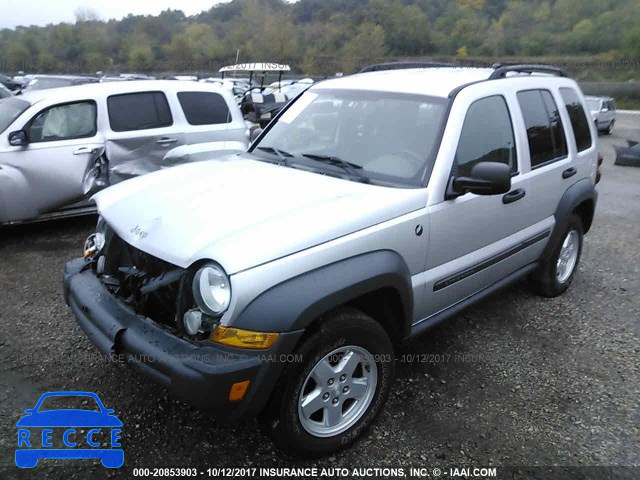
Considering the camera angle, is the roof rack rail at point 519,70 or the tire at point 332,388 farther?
the roof rack rail at point 519,70

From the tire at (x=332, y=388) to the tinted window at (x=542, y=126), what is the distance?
1.95m

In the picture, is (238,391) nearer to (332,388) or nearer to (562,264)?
(332,388)

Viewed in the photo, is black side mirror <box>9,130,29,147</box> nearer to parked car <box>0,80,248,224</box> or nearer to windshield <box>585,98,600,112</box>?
parked car <box>0,80,248,224</box>

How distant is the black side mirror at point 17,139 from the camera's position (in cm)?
537

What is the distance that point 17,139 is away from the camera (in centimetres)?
538

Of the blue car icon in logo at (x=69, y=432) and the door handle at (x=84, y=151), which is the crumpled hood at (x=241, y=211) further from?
the door handle at (x=84, y=151)

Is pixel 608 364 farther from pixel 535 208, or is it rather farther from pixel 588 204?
pixel 588 204

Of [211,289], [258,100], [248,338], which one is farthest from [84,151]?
[258,100]

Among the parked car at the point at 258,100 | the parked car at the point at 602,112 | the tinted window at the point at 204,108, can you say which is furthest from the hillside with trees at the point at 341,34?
the tinted window at the point at 204,108

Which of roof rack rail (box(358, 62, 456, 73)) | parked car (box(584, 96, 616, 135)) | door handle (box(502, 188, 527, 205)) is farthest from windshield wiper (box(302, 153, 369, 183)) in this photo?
parked car (box(584, 96, 616, 135))

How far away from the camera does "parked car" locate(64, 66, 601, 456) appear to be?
2.21 m

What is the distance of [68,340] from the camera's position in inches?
143

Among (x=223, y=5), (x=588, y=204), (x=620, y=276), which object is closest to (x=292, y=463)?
(x=588, y=204)

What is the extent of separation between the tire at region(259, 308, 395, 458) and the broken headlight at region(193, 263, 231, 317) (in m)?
Answer: 0.41
